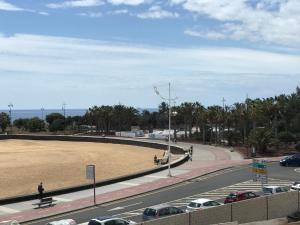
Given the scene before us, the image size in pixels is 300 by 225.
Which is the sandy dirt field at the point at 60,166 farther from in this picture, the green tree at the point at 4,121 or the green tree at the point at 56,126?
the green tree at the point at 4,121

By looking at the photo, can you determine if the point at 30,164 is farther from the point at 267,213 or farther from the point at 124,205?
the point at 267,213

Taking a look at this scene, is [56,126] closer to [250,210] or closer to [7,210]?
[7,210]

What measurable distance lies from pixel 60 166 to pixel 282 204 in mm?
39179

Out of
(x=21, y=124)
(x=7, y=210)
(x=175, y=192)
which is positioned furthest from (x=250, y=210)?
(x=21, y=124)

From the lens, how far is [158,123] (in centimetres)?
17950

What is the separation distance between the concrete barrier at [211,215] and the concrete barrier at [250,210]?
0.50m

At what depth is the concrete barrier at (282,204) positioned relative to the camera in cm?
2962

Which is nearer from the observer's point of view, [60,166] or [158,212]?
[158,212]

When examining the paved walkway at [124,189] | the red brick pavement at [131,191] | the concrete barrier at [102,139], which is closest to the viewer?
the red brick pavement at [131,191]

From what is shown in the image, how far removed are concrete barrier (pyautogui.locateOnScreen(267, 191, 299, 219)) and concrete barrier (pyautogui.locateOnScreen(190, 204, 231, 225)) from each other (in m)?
3.45

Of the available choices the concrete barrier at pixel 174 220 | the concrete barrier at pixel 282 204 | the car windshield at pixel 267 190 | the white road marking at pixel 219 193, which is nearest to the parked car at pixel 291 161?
the white road marking at pixel 219 193

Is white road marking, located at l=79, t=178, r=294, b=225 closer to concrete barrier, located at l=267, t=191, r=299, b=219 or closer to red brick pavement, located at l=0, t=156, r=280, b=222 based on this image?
red brick pavement, located at l=0, t=156, r=280, b=222

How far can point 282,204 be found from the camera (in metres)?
30.5

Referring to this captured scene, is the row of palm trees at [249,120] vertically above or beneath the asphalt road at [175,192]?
above
